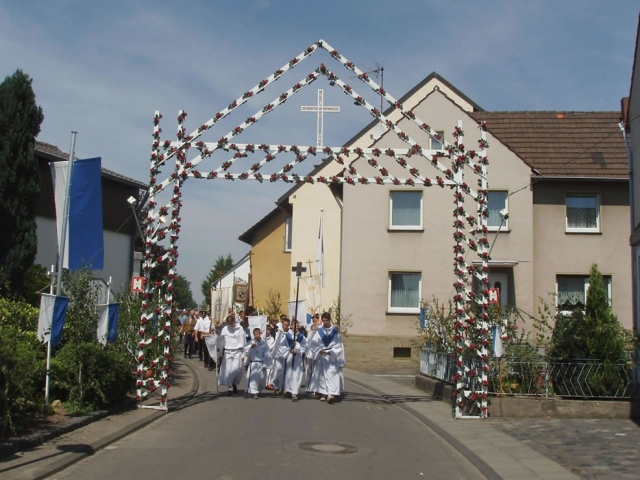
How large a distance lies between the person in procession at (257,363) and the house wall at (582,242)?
1257cm

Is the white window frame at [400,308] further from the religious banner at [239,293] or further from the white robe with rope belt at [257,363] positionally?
the religious banner at [239,293]

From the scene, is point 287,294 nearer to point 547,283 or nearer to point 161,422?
point 547,283

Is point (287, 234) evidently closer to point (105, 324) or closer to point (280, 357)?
point (280, 357)

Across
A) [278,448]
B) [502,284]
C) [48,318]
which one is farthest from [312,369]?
[502,284]

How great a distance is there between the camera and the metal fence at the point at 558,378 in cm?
1388

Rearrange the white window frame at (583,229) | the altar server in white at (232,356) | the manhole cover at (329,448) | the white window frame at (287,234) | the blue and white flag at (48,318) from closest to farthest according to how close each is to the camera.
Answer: the manhole cover at (329,448) → the blue and white flag at (48,318) → the altar server in white at (232,356) → the white window frame at (583,229) → the white window frame at (287,234)

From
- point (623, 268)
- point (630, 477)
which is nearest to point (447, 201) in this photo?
point (623, 268)

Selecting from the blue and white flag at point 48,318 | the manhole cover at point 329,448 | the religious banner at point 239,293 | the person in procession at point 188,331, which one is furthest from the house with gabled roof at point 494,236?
the blue and white flag at point 48,318

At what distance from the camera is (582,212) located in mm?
27609

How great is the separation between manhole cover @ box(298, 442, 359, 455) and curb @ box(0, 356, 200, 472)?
2.70 m

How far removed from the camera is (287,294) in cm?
4275

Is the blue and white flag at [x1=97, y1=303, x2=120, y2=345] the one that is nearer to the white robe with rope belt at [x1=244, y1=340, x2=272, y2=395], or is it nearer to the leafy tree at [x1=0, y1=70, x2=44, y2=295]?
the white robe with rope belt at [x1=244, y1=340, x2=272, y2=395]

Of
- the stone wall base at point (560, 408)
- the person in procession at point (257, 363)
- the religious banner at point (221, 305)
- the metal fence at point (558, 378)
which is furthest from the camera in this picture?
the religious banner at point (221, 305)

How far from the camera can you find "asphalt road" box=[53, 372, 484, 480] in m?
8.93
